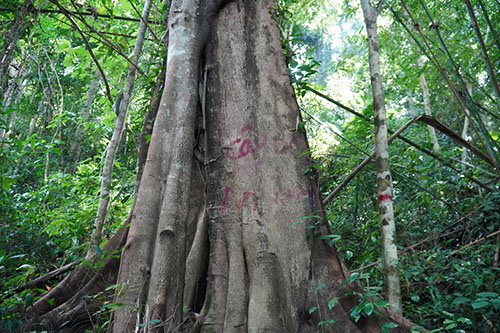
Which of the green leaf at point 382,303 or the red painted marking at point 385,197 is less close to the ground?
the red painted marking at point 385,197

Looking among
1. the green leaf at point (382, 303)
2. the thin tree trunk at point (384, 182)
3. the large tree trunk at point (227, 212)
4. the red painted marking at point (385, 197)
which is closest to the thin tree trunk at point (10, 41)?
the large tree trunk at point (227, 212)

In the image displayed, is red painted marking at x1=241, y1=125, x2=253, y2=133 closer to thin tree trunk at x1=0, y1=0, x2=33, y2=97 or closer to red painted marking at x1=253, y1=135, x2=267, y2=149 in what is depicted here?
red painted marking at x1=253, y1=135, x2=267, y2=149

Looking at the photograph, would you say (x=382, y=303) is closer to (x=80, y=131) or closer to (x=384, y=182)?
(x=384, y=182)

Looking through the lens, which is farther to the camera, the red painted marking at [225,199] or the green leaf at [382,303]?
the red painted marking at [225,199]

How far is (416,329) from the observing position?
222 cm

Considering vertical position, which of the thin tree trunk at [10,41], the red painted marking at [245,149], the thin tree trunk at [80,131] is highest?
the thin tree trunk at [80,131]

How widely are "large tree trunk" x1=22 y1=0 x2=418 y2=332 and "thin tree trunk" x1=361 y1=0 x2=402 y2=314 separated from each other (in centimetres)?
22

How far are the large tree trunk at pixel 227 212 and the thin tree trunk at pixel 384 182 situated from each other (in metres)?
0.22

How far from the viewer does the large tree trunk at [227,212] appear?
2.40 m

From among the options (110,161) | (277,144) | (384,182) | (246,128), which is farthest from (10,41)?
(384,182)

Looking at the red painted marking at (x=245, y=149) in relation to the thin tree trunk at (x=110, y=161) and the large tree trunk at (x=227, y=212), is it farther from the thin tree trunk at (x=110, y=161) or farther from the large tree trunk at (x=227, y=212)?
the thin tree trunk at (x=110, y=161)

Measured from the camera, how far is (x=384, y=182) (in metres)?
2.77

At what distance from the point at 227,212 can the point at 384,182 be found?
1.11 meters

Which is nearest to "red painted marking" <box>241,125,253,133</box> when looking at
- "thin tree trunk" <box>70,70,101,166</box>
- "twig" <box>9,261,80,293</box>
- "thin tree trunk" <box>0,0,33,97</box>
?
"twig" <box>9,261,80,293</box>
